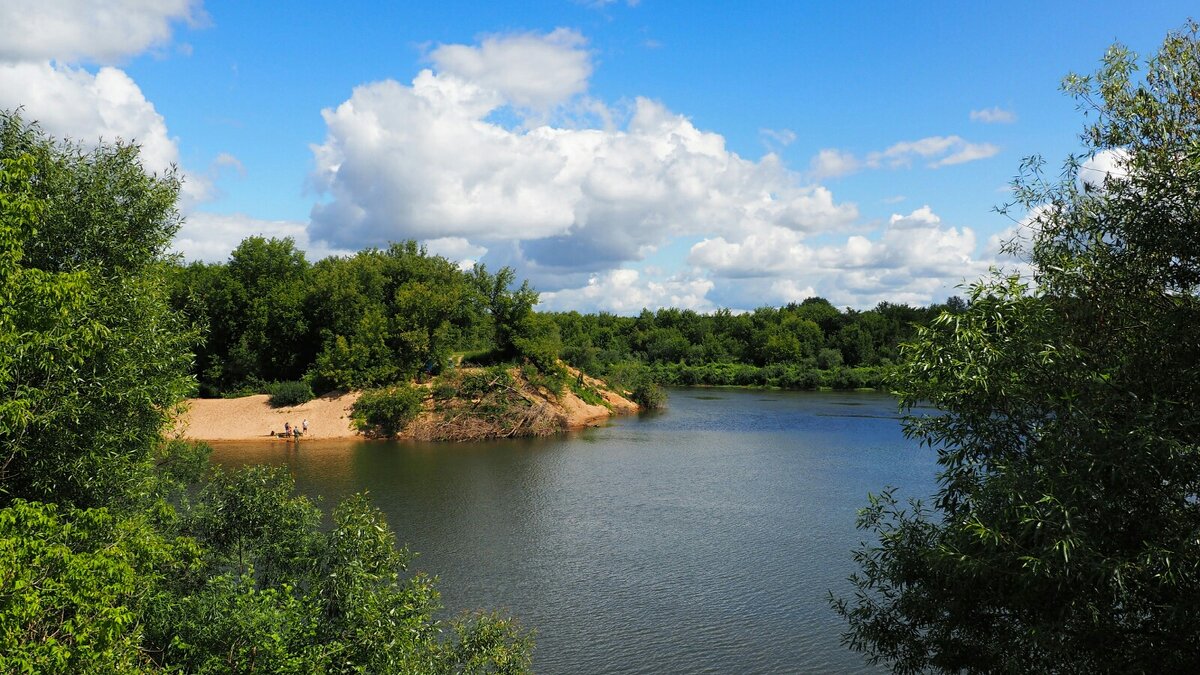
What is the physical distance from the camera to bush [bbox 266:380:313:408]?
52.6 meters

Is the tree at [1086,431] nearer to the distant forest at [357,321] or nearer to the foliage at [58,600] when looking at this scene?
the foliage at [58,600]

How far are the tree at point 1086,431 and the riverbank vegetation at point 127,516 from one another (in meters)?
7.43

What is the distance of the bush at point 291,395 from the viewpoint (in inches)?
2071

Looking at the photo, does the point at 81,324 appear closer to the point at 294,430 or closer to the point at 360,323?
the point at 294,430

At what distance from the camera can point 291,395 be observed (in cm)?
5256

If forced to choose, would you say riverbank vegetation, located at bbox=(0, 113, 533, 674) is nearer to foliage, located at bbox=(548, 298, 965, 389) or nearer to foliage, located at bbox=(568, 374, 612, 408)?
foliage, located at bbox=(568, 374, 612, 408)

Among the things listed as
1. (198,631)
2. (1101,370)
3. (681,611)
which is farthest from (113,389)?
(1101,370)

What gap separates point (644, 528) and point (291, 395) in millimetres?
34289

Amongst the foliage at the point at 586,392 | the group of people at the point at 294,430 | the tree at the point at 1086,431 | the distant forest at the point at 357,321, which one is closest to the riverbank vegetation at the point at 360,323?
the distant forest at the point at 357,321

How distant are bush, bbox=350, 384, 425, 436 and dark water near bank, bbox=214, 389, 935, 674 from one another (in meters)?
3.09

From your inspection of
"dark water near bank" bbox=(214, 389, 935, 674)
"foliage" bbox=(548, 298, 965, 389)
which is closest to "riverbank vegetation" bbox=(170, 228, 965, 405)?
"dark water near bank" bbox=(214, 389, 935, 674)

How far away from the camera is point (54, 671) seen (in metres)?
8.73

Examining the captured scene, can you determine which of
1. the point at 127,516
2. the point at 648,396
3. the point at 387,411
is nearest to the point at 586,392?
the point at 648,396

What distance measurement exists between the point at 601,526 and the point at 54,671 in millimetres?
20167
